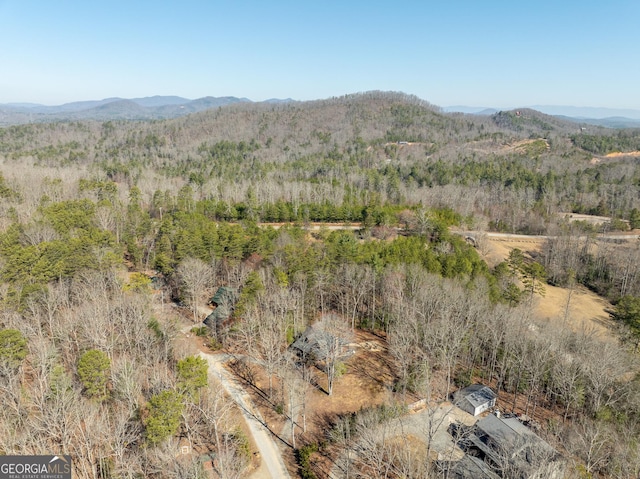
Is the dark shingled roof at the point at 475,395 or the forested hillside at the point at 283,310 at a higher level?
the forested hillside at the point at 283,310

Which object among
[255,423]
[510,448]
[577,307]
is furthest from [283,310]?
[577,307]

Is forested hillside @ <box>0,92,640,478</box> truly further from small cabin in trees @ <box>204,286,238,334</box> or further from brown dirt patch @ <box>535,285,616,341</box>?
brown dirt patch @ <box>535,285,616,341</box>

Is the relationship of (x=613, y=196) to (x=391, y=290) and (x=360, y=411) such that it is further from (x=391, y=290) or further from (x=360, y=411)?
(x=360, y=411)

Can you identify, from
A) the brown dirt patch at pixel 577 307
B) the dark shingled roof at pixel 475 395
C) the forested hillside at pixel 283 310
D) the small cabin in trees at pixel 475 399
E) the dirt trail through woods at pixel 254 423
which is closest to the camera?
the forested hillside at pixel 283 310

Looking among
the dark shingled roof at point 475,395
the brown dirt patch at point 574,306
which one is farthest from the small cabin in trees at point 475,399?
the brown dirt patch at point 574,306

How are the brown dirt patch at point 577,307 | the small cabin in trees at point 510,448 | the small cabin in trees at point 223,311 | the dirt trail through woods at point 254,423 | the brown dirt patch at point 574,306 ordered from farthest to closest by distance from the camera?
1. the brown dirt patch at point 577,307
2. the brown dirt patch at point 574,306
3. the small cabin in trees at point 223,311
4. the dirt trail through woods at point 254,423
5. the small cabin in trees at point 510,448

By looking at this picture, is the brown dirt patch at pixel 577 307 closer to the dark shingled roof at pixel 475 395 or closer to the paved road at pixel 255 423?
the dark shingled roof at pixel 475 395

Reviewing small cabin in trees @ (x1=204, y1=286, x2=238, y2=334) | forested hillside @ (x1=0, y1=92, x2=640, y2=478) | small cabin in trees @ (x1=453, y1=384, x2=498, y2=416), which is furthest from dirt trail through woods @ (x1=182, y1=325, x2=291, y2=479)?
small cabin in trees @ (x1=453, y1=384, x2=498, y2=416)
